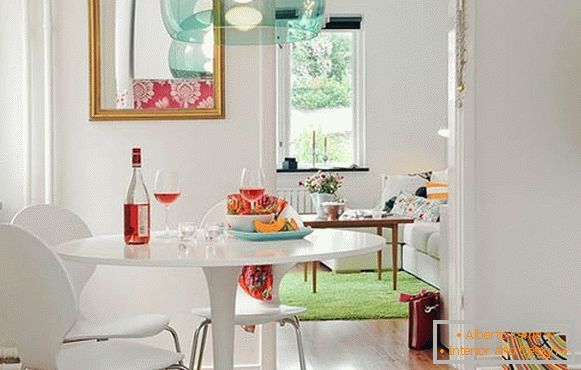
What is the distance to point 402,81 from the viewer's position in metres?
9.23

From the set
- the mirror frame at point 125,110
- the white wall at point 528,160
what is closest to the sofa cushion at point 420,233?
A: the white wall at point 528,160

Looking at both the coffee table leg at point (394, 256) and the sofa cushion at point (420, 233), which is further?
the sofa cushion at point (420, 233)

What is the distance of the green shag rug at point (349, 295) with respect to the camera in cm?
563

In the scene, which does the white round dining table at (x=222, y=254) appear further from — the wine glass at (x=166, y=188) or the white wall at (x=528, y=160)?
the white wall at (x=528, y=160)

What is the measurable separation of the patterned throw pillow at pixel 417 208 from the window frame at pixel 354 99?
4.22 ft

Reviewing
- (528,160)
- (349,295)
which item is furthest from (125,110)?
(349,295)

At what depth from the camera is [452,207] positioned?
4176 mm

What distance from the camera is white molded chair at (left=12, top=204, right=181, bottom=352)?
2982mm

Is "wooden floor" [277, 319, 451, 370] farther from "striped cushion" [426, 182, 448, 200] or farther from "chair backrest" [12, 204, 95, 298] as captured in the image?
"striped cushion" [426, 182, 448, 200]

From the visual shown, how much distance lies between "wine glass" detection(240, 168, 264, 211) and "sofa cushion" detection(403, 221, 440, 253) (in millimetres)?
4028

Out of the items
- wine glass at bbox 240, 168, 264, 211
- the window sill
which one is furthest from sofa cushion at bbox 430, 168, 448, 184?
wine glass at bbox 240, 168, 264, 211

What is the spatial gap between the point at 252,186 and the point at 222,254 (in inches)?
20.6

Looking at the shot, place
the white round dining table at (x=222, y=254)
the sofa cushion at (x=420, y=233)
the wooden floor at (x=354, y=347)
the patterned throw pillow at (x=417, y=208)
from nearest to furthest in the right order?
the white round dining table at (x=222, y=254)
the wooden floor at (x=354, y=347)
the sofa cushion at (x=420, y=233)
the patterned throw pillow at (x=417, y=208)

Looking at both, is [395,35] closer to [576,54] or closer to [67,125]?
[576,54]
